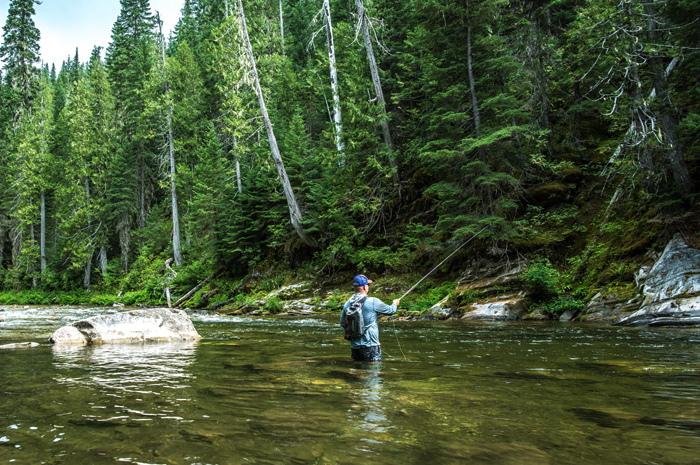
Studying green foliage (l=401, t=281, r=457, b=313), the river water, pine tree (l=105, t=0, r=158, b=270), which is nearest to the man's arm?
the river water

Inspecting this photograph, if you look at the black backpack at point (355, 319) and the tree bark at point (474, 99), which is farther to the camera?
the tree bark at point (474, 99)

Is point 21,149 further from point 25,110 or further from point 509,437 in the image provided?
point 509,437

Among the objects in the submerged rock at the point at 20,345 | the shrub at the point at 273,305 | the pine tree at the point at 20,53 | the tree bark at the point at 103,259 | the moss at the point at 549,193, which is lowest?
the shrub at the point at 273,305

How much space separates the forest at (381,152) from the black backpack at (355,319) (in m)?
7.23

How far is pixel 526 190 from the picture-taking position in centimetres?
1423

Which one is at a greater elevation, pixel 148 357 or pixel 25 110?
pixel 25 110

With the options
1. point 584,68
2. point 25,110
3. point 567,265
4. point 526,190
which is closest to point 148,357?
point 567,265

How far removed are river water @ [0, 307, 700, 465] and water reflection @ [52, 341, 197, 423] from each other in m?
0.03

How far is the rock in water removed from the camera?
324 inches

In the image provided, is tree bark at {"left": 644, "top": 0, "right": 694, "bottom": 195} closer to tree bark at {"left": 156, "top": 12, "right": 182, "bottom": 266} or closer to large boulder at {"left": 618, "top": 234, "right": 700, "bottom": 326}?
large boulder at {"left": 618, "top": 234, "right": 700, "bottom": 326}

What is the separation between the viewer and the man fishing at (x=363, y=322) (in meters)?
5.87

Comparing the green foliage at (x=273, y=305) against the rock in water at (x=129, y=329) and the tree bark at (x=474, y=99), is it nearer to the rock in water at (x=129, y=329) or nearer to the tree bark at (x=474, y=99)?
the rock in water at (x=129, y=329)

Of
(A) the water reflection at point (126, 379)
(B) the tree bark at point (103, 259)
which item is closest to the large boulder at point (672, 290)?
(A) the water reflection at point (126, 379)

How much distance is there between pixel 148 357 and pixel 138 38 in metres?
48.9
